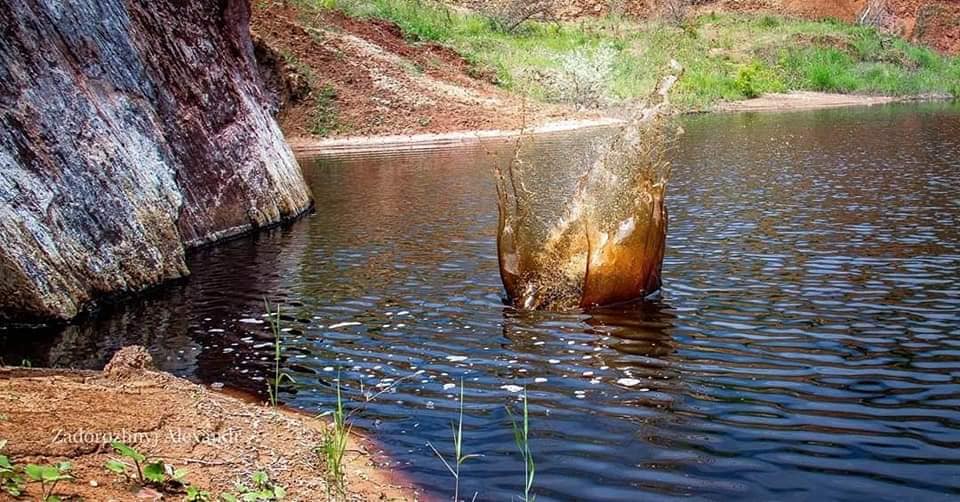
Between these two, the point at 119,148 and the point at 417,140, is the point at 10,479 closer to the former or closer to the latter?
the point at 119,148

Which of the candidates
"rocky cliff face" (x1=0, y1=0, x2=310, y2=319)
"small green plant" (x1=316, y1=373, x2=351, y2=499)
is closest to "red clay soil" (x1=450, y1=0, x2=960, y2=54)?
"rocky cliff face" (x1=0, y1=0, x2=310, y2=319)

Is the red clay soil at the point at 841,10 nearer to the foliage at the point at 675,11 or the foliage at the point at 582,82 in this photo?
the foliage at the point at 675,11

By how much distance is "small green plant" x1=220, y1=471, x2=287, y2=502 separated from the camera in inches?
219

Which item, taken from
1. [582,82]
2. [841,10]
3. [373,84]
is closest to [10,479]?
[373,84]

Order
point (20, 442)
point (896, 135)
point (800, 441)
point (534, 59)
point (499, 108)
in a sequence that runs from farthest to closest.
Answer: point (534, 59) → point (499, 108) → point (896, 135) → point (800, 441) → point (20, 442)

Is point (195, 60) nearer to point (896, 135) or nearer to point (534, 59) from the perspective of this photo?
point (896, 135)

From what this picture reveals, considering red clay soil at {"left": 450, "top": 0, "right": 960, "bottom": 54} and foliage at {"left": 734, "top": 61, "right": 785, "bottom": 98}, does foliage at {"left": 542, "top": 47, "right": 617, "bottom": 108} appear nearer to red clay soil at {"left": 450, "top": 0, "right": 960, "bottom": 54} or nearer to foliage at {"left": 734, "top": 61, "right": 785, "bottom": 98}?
foliage at {"left": 734, "top": 61, "right": 785, "bottom": 98}

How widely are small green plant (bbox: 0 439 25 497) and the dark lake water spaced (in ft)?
7.73

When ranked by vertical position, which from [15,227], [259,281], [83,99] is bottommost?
[259,281]

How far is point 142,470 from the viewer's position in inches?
223

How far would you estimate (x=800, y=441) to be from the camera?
21.8 ft

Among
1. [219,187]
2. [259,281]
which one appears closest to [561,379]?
[259,281]

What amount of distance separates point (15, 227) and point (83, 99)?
280 centimetres

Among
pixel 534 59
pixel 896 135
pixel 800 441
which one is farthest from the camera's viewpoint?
pixel 534 59
